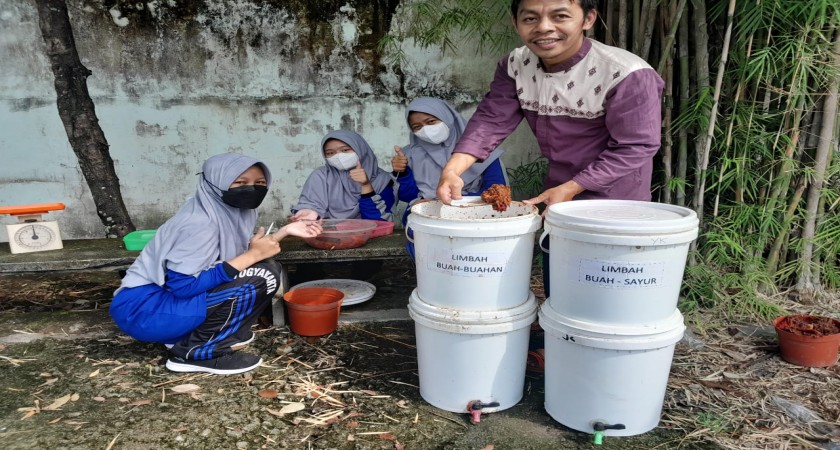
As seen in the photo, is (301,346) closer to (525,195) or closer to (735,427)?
(735,427)

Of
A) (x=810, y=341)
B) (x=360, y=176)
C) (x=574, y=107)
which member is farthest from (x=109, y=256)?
(x=810, y=341)

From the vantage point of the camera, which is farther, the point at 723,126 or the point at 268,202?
the point at 268,202

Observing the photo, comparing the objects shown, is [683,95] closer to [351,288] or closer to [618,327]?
[618,327]

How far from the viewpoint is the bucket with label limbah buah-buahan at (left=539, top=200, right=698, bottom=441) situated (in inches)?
82.2

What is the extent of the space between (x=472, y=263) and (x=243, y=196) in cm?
138

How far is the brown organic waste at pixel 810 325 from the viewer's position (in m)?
2.95

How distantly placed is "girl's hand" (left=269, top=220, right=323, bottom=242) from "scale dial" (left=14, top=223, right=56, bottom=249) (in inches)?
67.3

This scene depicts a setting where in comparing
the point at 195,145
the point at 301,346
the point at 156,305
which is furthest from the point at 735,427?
the point at 195,145

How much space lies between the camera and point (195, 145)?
5223 millimetres

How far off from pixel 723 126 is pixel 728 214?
57 cm

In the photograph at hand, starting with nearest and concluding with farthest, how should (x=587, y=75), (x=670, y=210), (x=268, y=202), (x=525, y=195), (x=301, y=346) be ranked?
(x=670, y=210) → (x=587, y=75) → (x=301, y=346) → (x=525, y=195) → (x=268, y=202)

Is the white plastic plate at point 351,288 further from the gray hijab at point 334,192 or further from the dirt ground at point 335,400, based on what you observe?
the gray hijab at point 334,192

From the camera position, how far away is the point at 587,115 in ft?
8.43

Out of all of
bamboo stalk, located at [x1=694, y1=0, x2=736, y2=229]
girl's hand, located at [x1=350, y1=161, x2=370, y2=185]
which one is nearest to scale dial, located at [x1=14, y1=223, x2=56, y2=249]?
girl's hand, located at [x1=350, y1=161, x2=370, y2=185]
